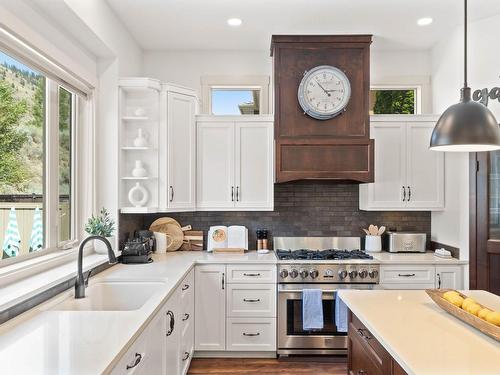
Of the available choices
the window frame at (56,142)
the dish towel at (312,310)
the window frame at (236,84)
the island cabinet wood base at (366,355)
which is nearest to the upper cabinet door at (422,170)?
the dish towel at (312,310)

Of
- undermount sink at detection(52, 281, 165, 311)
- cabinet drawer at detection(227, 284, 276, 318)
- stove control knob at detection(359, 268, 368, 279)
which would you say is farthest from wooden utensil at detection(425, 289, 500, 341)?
cabinet drawer at detection(227, 284, 276, 318)

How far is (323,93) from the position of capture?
361 centimetres

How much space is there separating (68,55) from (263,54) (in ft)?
6.65

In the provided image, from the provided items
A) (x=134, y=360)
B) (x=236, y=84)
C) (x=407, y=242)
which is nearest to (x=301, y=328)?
(x=407, y=242)

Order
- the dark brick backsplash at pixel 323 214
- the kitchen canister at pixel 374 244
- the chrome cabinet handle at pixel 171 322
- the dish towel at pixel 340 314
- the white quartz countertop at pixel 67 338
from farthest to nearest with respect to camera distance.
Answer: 1. the dark brick backsplash at pixel 323 214
2. the kitchen canister at pixel 374 244
3. the dish towel at pixel 340 314
4. the chrome cabinet handle at pixel 171 322
5. the white quartz countertop at pixel 67 338

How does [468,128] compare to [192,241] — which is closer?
[468,128]

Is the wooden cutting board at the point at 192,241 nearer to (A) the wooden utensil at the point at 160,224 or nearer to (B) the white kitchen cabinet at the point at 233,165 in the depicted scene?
(A) the wooden utensil at the point at 160,224

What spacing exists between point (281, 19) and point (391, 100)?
1.55 meters

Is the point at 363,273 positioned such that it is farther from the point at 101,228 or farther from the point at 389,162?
the point at 101,228

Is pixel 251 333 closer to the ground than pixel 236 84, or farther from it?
closer to the ground

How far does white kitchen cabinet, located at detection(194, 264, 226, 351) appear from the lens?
3.52 metres

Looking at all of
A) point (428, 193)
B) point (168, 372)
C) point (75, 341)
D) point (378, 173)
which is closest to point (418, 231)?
point (428, 193)

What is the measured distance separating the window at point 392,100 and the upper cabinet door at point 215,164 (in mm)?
1565

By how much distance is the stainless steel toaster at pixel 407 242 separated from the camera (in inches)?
154
